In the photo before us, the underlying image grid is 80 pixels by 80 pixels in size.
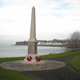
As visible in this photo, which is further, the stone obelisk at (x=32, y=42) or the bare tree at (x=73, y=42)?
the bare tree at (x=73, y=42)

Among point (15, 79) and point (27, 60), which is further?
point (27, 60)

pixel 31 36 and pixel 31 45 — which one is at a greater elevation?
pixel 31 36

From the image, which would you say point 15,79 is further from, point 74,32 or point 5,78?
point 74,32

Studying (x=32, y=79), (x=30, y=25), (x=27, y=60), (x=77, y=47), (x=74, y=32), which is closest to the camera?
(x=32, y=79)

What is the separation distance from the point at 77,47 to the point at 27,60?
29.4m

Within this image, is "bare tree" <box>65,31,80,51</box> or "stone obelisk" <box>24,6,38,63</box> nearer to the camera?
"stone obelisk" <box>24,6,38,63</box>

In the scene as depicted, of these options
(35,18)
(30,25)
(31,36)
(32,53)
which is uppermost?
(35,18)

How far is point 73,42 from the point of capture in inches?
1491

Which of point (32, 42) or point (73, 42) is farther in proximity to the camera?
point (73, 42)

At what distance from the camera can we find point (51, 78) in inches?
247

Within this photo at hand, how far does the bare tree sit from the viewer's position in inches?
1459

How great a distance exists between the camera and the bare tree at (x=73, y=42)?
37062mm

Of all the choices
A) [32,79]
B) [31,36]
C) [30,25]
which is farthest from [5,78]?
[30,25]

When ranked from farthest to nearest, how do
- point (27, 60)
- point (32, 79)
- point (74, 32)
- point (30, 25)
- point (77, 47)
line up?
point (74, 32) → point (77, 47) → point (30, 25) → point (27, 60) → point (32, 79)
